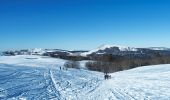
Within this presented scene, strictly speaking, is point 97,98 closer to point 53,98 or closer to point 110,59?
point 53,98

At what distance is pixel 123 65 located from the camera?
104938 mm

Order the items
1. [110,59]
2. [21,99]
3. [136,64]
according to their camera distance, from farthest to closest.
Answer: [110,59] < [136,64] < [21,99]

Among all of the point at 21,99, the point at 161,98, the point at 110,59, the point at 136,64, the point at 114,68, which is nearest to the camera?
the point at 21,99

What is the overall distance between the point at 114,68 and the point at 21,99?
8238cm

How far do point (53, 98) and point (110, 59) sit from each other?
11979 cm

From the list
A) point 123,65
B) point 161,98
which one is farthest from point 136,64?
point 161,98

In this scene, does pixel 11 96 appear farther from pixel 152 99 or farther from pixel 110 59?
pixel 110 59

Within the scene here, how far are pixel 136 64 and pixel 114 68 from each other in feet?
35.4

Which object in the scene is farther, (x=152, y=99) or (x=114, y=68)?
(x=114, y=68)

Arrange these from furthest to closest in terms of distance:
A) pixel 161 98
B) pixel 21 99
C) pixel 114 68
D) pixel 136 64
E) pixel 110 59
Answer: pixel 110 59
pixel 136 64
pixel 114 68
pixel 161 98
pixel 21 99

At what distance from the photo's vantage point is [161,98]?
20.2 metres

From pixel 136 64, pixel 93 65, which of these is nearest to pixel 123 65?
pixel 136 64

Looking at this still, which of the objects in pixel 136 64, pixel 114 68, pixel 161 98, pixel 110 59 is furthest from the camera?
pixel 110 59

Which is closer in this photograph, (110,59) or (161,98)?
(161,98)
